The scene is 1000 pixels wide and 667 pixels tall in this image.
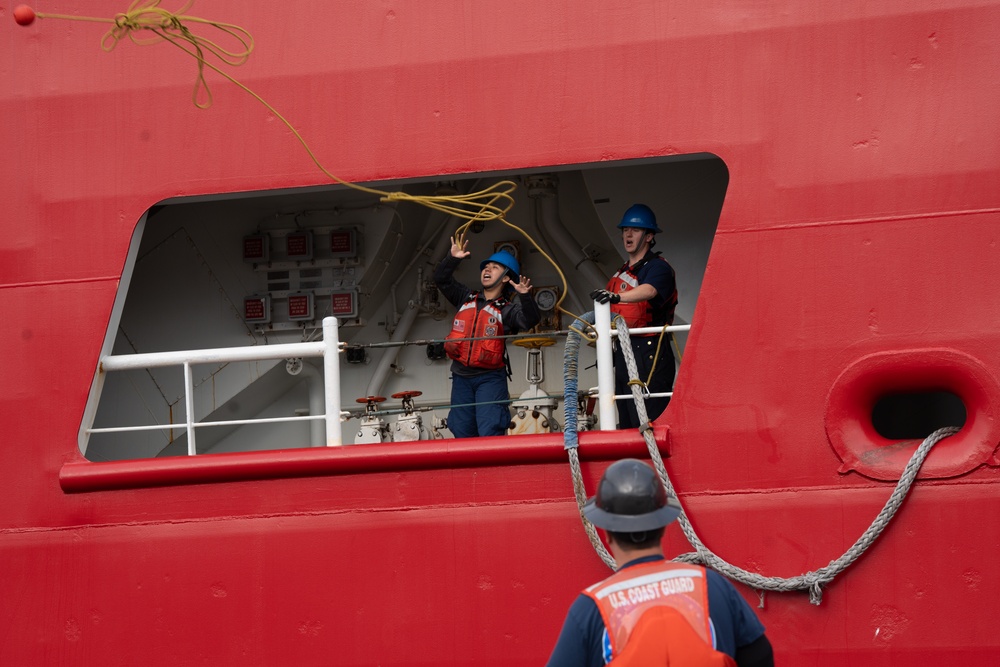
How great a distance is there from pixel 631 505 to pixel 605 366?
1.82 metres

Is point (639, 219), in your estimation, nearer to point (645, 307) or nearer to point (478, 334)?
point (645, 307)

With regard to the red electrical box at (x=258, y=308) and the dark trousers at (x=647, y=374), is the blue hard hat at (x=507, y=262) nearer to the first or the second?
the dark trousers at (x=647, y=374)

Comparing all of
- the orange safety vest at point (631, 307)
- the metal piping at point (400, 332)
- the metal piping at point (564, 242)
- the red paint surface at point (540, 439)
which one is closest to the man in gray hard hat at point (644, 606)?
the red paint surface at point (540, 439)

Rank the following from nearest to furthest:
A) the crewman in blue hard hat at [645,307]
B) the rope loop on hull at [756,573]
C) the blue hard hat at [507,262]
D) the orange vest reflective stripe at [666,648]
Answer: the orange vest reflective stripe at [666,648] → the rope loop on hull at [756,573] → the crewman in blue hard hat at [645,307] → the blue hard hat at [507,262]

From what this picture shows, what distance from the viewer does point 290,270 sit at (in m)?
6.07

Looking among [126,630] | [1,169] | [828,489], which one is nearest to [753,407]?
[828,489]

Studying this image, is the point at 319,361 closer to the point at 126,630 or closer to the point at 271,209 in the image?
the point at 271,209

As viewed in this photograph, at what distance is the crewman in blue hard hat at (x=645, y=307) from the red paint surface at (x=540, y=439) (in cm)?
56

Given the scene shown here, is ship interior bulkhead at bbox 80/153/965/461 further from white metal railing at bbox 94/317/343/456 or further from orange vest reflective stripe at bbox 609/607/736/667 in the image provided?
orange vest reflective stripe at bbox 609/607/736/667

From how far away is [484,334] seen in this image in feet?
16.8

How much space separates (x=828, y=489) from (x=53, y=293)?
10.1 ft

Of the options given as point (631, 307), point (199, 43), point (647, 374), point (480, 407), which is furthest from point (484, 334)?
point (199, 43)

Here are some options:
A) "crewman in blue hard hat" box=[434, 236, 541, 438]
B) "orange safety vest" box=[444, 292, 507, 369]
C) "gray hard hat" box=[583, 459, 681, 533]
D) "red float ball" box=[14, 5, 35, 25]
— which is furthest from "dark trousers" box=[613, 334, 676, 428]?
"red float ball" box=[14, 5, 35, 25]

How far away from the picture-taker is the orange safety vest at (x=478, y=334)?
4.98 meters
